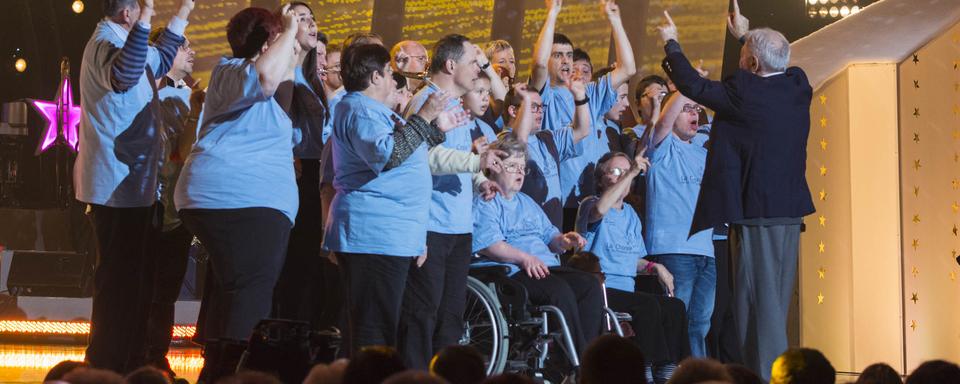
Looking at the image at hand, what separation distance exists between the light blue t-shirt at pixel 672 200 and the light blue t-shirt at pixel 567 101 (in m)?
0.38

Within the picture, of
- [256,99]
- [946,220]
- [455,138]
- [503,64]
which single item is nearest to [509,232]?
[455,138]

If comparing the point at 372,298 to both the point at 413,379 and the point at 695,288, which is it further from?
the point at 695,288

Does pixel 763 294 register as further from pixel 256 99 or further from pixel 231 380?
pixel 231 380

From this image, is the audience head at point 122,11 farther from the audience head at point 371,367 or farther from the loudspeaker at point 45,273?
the loudspeaker at point 45,273

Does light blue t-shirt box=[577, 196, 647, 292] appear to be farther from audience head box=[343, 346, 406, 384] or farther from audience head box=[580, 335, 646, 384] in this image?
audience head box=[343, 346, 406, 384]

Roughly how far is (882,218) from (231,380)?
621 cm

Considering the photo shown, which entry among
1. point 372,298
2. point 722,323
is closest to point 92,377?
point 372,298

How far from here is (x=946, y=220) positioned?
7.49 meters

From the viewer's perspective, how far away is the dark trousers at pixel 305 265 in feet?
17.4

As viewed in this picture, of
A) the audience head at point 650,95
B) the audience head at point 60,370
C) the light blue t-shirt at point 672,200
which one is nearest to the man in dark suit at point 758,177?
the light blue t-shirt at point 672,200

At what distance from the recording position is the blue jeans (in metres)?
6.73

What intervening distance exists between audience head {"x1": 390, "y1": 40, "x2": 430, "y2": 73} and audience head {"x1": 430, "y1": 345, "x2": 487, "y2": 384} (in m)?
2.98

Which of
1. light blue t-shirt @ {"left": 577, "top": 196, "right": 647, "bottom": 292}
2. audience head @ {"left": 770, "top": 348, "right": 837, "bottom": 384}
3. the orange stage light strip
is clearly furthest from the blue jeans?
audience head @ {"left": 770, "top": 348, "right": 837, "bottom": 384}

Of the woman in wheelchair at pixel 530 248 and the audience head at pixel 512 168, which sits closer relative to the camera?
the woman in wheelchair at pixel 530 248
